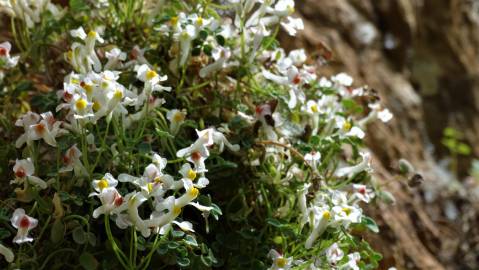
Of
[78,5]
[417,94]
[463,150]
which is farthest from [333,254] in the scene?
[417,94]

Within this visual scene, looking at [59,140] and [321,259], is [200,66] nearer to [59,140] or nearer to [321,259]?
[59,140]

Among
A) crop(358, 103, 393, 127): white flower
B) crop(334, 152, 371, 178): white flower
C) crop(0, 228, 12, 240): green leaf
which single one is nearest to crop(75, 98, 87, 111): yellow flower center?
crop(0, 228, 12, 240): green leaf

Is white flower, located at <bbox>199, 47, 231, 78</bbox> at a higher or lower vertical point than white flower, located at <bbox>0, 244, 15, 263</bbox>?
higher

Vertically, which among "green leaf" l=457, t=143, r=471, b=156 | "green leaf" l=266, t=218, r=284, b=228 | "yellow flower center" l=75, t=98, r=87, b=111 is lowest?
"green leaf" l=457, t=143, r=471, b=156

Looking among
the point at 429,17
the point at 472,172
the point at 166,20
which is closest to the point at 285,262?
the point at 166,20

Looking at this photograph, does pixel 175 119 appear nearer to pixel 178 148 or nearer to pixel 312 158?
pixel 178 148

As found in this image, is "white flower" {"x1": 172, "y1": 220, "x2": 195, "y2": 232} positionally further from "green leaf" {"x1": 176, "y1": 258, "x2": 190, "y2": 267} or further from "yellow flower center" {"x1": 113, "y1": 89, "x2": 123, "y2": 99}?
"yellow flower center" {"x1": 113, "y1": 89, "x2": 123, "y2": 99}

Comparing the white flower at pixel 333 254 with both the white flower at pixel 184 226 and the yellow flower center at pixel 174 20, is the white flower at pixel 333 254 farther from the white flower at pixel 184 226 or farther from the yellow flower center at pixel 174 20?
the yellow flower center at pixel 174 20
